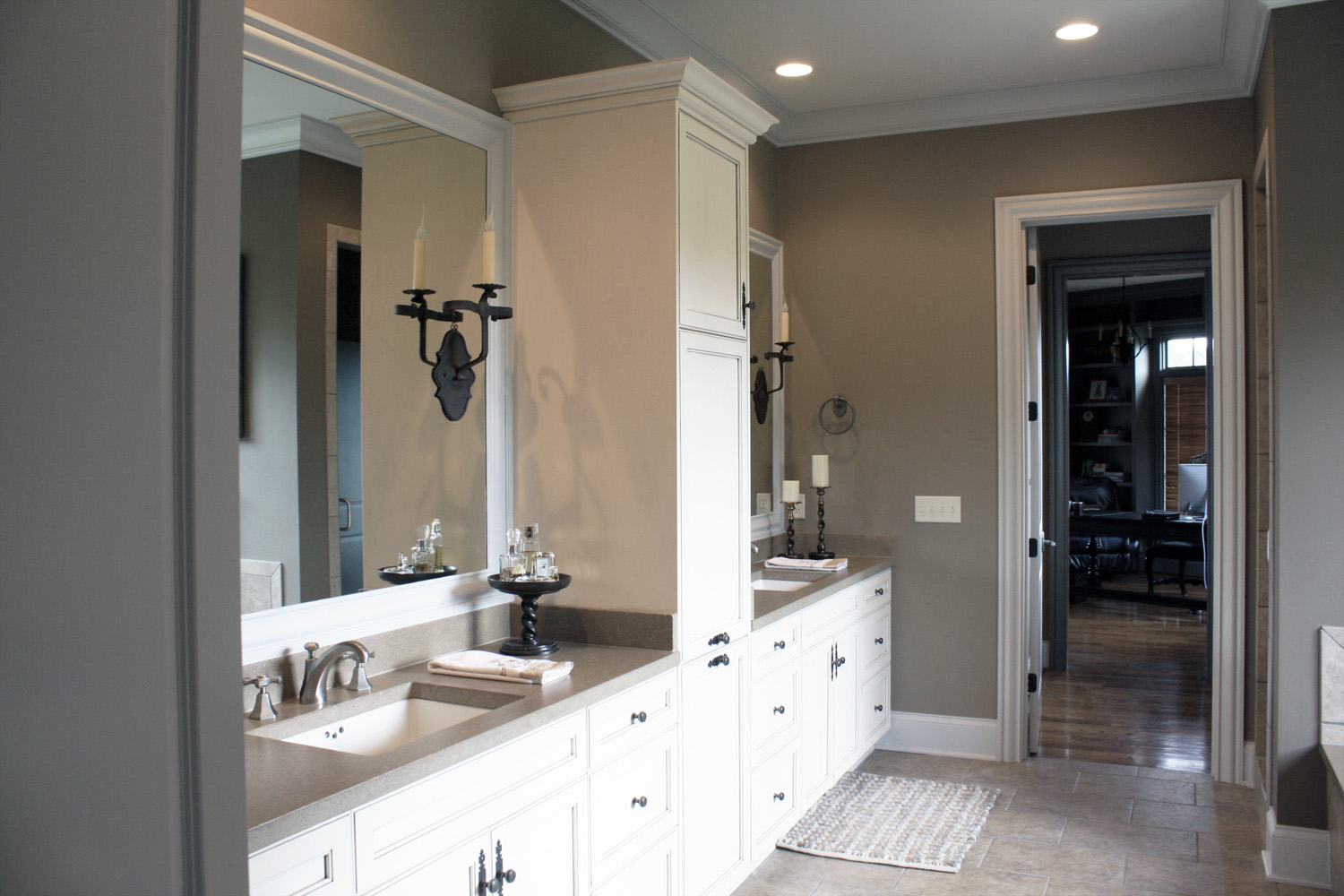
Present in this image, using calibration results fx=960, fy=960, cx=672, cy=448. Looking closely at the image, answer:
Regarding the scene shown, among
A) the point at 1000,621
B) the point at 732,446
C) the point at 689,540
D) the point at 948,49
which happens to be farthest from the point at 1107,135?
the point at 689,540

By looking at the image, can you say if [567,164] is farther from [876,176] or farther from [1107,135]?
[1107,135]

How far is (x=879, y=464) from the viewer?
4.46m

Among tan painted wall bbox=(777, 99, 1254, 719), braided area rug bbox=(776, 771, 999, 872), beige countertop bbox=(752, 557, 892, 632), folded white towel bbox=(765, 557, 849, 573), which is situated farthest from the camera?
tan painted wall bbox=(777, 99, 1254, 719)

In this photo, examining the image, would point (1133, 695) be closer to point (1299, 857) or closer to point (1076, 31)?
point (1299, 857)

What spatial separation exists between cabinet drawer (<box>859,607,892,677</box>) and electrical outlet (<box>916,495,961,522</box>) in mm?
458

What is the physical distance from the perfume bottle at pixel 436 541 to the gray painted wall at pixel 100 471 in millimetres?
1718

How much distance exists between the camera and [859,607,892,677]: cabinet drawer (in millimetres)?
4020

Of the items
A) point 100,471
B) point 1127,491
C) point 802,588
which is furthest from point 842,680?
point 1127,491

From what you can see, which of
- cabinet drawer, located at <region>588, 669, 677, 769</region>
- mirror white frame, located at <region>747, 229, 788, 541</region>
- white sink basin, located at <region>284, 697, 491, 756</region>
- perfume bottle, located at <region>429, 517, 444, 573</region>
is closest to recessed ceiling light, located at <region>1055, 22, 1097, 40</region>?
mirror white frame, located at <region>747, 229, 788, 541</region>

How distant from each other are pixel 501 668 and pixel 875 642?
240 cm

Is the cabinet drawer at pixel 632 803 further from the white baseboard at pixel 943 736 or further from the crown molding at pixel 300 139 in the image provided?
the white baseboard at pixel 943 736

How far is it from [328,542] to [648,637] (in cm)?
85

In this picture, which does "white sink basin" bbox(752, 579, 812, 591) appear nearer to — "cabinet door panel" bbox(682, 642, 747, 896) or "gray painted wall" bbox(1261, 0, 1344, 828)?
"cabinet door panel" bbox(682, 642, 747, 896)

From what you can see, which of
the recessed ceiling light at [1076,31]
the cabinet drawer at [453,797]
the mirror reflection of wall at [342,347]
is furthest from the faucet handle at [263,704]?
the recessed ceiling light at [1076,31]
